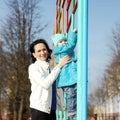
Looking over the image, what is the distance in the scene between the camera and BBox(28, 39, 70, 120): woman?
7.61 ft

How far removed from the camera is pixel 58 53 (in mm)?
2605

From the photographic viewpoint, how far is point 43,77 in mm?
2361

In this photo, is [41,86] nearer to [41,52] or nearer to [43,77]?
[43,77]

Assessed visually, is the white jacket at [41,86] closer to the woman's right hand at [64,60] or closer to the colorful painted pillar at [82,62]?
the woman's right hand at [64,60]

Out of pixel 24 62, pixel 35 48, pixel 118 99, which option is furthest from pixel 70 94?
pixel 118 99

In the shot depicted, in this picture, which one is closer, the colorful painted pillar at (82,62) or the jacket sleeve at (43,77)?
the colorful painted pillar at (82,62)

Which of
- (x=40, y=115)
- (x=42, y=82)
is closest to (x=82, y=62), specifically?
(x=42, y=82)

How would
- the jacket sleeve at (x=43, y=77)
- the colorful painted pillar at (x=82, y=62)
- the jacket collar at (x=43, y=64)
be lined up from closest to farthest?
the colorful painted pillar at (x=82, y=62) → the jacket sleeve at (x=43, y=77) → the jacket collar at (x=43, y=64)

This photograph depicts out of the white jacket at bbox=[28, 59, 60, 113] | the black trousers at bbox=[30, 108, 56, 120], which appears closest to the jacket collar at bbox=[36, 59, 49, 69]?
the white jacket at bbox=[28, 59, 60, 113]

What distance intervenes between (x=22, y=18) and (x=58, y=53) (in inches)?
563

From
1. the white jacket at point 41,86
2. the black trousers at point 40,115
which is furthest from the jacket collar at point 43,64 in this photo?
the black trousers at point 40,115

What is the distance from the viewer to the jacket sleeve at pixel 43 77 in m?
2.30

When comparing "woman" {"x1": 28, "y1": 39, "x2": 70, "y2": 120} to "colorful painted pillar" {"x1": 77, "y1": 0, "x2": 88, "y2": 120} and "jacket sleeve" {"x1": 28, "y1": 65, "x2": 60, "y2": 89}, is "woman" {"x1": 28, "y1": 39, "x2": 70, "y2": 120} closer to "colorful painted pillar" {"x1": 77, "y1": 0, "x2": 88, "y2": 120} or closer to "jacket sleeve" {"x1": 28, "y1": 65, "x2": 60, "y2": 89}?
"jacket sleeve" {"x1": 28, "y1": 65, "x2": 60, "y2": 89}

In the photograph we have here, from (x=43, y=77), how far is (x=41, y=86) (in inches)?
2.4
